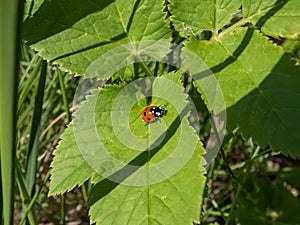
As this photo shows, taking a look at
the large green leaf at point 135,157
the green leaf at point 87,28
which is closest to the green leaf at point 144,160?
the large green leaf at point 135,157

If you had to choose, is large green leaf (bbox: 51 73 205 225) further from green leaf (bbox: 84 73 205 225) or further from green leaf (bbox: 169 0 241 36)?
green leaf (bbox: 169 0 241 36)

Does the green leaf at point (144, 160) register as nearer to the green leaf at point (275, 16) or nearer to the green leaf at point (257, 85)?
the green leaf at point (257, 85)

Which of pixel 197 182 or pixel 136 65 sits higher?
pixel 136 65

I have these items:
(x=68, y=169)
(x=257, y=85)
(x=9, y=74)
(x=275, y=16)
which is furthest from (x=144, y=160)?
(x=9, y=74)

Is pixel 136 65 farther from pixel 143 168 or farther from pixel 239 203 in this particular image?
pixel 239 203

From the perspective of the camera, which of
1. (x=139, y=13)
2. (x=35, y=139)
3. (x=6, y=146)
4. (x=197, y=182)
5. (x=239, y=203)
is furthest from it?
(x=239, y=203)

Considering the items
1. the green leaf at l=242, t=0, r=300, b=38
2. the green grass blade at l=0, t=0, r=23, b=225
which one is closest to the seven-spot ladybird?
the green leaf at l=242, t=0, r=300, b=38

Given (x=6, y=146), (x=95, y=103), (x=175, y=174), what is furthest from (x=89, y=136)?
(x=6, y=146)
